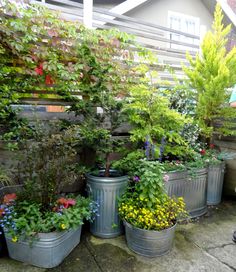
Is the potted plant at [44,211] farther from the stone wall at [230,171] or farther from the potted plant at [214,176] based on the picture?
the stone wall at [230,171]

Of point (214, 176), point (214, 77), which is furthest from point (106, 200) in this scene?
point (214, 77)

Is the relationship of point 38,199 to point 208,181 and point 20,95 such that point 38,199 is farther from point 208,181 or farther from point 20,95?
point 208,181

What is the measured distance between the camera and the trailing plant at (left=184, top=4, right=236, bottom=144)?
2882 millimetres

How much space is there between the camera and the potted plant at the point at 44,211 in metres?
1.80

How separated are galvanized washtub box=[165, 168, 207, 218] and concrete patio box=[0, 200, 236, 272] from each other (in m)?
0.30

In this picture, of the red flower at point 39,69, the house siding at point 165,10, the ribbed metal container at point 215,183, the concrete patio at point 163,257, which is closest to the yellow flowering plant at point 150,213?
the concrete patio at point 163,257

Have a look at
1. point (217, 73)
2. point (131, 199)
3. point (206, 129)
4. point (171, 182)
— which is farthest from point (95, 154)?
point (217, 73)

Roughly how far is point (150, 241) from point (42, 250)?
91 cm

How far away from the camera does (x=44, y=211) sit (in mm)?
1979

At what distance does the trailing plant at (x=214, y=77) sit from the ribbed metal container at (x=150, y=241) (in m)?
1.64

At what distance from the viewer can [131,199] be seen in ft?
7.20

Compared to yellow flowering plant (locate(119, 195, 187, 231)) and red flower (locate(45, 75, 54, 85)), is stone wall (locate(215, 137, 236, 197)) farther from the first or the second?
red flower (locate(45, 75, 54, 85))

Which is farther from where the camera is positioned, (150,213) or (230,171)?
(230,171)

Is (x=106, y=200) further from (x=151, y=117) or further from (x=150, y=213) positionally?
(x=151, y=117)
